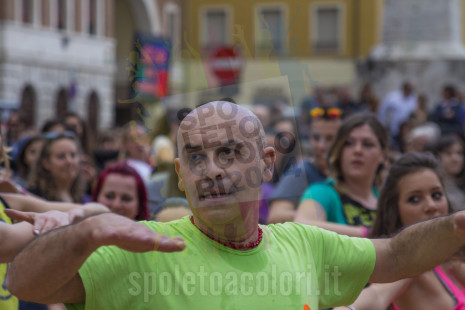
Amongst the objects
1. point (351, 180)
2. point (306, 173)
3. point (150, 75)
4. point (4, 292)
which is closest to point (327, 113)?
point (306, 173)

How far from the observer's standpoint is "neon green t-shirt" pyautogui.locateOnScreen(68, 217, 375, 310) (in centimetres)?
200

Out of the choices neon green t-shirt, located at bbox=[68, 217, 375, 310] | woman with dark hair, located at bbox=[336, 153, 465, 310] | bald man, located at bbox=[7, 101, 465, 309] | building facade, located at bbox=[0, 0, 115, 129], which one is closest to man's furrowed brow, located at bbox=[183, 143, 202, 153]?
bald man, located at bbox=[7, 101, 465, 309]

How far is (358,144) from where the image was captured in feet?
14.8

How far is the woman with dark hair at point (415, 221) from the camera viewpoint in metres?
3.11

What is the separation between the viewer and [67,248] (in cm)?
177

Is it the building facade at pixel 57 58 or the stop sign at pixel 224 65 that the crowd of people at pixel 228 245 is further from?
the building facade at pixel 57 58

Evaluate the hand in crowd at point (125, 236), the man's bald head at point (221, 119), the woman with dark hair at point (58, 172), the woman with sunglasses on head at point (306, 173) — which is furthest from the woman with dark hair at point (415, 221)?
the woman with dark hair at point (58, 172)

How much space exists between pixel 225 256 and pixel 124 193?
2.65 m

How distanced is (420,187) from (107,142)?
5.96 metres

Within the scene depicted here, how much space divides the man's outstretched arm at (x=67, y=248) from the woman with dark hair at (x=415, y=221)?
1.51 meters

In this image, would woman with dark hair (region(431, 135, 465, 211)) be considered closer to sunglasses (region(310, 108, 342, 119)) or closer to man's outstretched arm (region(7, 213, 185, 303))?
sunglasses (region(310, 108, 342, 119))

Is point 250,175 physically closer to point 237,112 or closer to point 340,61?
point 237,112

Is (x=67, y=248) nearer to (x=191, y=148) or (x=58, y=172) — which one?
(x=191, y=148)

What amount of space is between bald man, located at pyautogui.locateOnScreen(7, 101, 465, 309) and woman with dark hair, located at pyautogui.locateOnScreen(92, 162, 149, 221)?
2444mm
